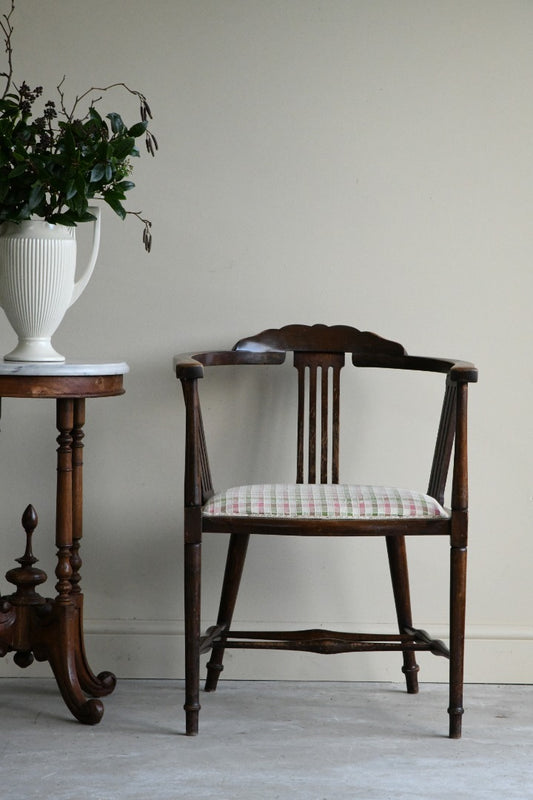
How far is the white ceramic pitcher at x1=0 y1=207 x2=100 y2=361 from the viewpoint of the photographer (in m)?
1.97

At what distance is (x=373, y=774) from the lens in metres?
1.79

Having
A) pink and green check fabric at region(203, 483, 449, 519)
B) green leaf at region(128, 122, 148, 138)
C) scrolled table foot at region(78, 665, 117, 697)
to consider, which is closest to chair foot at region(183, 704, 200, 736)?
scrolled table foot at region(78, 665, 117, 697)

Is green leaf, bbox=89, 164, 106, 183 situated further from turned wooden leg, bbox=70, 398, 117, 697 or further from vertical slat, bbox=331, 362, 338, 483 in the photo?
vertical slat, bbox=331, 362, 338, 483

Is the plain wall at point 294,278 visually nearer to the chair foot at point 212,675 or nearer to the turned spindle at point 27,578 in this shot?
the chair foot at point 212,675

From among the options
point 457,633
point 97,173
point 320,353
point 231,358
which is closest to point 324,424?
point 320,353

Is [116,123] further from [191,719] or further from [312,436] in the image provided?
[191,719]

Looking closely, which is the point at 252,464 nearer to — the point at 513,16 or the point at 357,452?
the point at 357,452

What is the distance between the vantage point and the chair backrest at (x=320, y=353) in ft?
7.47

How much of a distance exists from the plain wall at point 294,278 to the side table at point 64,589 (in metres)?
0.34

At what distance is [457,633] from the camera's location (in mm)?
1971

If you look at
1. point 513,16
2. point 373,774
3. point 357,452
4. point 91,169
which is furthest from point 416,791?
point 513,16

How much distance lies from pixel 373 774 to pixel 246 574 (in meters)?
0.74

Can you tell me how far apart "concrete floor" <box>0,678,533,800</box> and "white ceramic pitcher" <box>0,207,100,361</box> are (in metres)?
0.82

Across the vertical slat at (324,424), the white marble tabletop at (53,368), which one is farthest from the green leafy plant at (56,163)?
the vertical slat at (324,424)
